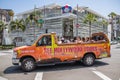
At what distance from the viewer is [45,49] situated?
40.2ft

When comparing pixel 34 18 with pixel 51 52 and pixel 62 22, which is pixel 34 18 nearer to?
pixel 62 22

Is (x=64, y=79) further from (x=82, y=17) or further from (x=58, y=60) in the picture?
(x=82, y=17)

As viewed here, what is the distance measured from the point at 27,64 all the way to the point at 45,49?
134 centimetres

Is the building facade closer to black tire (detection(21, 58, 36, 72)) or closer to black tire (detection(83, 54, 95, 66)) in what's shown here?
black tire (detection(83, 54, 95, 66))

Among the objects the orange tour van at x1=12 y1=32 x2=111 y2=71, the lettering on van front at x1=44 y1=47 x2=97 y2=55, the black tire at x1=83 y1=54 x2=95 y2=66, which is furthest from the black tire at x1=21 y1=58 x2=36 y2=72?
the black tire at x1=83 y1=54 x2=95 y2=66

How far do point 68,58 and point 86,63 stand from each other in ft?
4.20

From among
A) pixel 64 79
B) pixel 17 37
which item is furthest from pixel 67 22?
pixel 64 79

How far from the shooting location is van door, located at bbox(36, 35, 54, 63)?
12.2m

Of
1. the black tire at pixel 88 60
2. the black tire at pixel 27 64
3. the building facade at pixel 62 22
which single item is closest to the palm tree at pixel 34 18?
the building facade at pixel 62 22

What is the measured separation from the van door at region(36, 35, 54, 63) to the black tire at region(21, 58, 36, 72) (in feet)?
1.71

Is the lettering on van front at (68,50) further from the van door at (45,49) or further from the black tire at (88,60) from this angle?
the black tire at (88,60)

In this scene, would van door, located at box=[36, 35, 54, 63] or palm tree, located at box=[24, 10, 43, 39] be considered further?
palm tree, located at box=[24, 10, 43, 39]

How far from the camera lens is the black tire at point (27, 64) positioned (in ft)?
39.7

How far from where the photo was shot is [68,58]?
42.1ft
